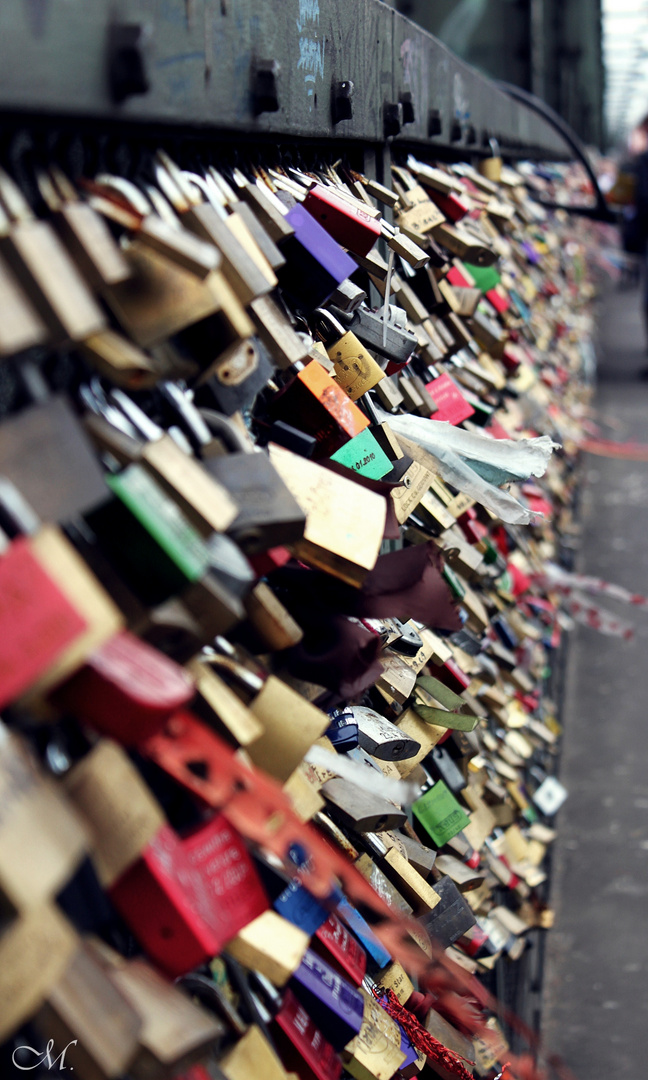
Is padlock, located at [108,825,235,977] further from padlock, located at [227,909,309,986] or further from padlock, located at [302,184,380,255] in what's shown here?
padlock, located at [302,184,380,255]

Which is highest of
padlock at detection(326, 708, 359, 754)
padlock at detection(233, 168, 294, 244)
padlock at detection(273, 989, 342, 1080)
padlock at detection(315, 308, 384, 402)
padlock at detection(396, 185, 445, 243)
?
padlock at detection(233, 168, 294, 244)

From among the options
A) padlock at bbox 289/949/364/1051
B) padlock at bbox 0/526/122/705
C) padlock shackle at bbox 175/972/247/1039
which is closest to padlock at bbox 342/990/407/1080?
padlock at bbox 289/949/364/1051

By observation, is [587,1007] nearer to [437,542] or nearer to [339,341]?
[437,542]

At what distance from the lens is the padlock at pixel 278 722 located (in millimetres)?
1006

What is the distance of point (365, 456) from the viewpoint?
1.48 metres

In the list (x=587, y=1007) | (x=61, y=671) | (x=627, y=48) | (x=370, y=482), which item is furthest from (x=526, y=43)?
(x=627, y=48)

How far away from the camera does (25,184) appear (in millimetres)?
865

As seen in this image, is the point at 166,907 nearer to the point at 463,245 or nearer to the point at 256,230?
the point at 256,230

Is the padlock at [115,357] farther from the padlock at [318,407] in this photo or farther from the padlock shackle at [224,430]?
the padlock at [318,407]

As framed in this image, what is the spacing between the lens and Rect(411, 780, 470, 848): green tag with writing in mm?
1862

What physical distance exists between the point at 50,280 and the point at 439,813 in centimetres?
137

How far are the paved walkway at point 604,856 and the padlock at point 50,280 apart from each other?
2.41m

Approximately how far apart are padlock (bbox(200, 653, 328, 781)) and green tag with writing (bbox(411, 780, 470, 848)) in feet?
2.92

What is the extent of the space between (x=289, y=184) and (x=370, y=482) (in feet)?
1.64
